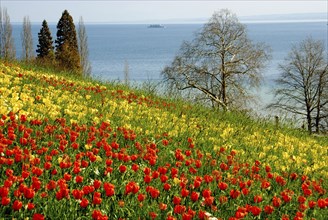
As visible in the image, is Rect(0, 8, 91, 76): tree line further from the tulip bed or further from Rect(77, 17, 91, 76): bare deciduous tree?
the tulip bed

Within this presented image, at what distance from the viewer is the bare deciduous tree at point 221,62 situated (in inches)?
1580

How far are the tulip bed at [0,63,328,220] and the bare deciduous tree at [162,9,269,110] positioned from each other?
27310 mm

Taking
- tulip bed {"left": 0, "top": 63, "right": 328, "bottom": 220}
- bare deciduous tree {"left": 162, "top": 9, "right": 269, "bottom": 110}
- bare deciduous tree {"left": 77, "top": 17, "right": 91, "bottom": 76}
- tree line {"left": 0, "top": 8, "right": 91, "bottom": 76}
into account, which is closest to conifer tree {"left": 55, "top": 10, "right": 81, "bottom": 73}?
tree line {"left": 0, "top": 8, "right": 91, "bottom": 76}

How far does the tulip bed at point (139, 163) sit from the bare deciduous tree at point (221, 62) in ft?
89.6

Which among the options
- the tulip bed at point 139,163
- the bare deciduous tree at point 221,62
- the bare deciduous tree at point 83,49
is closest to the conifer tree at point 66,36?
the bare deciduous tree at point 83,49

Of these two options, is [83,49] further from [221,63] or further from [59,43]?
[221,63]

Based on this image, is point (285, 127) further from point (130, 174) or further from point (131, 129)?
point (130, 174)

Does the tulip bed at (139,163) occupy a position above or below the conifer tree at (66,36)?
below

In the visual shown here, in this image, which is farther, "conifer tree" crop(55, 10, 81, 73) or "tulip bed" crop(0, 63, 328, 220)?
"conifer tree" crop(55, 10, 81, 73)

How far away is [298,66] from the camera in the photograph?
49.1m

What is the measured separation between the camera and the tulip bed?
4977mm

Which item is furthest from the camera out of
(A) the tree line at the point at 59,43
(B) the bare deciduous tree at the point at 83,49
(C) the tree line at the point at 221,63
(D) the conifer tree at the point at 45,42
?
(B) the bare deciduous tree at the point at 83,49

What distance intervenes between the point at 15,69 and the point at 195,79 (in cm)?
2726

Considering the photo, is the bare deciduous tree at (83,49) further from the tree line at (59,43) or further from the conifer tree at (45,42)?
the conifer tree at (45,42)
